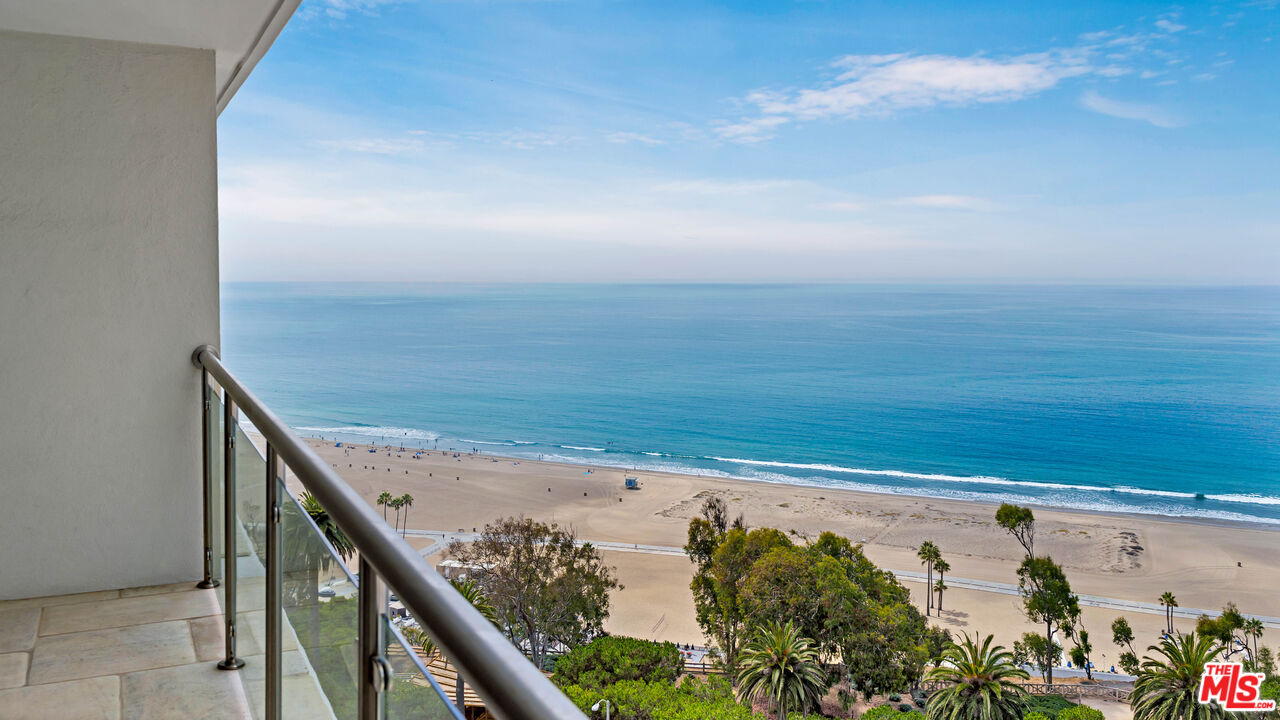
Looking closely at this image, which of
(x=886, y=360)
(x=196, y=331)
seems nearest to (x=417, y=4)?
(x=886, y=360)

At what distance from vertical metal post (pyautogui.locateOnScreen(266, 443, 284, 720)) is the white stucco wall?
1434 mm

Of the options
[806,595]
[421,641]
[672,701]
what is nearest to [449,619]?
[421,641]

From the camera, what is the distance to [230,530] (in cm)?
221

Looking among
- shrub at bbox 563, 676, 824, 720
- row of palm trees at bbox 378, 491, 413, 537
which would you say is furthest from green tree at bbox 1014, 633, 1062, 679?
row of palm trees at bbox 378, 491, 413, 537

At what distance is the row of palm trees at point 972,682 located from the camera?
61.7 ft

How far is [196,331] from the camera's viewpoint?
2.71 metres

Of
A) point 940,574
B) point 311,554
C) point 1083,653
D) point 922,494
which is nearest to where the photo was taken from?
point 311,554

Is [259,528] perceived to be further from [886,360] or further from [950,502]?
[886,360]

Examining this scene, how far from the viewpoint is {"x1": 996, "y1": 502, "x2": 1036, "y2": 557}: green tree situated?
89.7 feet

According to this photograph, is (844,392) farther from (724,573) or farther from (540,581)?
(540,581)

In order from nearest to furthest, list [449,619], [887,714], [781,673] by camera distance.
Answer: [449,619] < [887,714] < [781,673]

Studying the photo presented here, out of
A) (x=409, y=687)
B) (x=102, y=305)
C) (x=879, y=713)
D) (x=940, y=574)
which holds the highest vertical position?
(x=102, y=305)

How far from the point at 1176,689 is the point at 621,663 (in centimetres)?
1330

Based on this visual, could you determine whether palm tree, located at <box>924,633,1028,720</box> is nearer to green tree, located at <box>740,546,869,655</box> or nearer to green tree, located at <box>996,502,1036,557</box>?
green tree, located at <box>740,546,869,655</box>
